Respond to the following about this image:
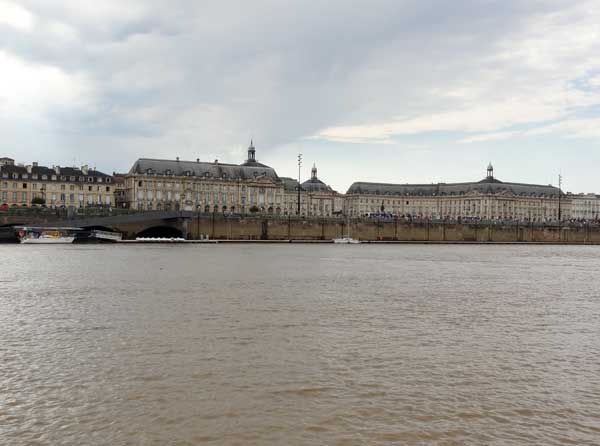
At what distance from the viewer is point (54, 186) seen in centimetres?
11425

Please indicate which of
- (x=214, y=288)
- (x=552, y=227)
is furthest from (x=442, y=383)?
(x=552, y=227)

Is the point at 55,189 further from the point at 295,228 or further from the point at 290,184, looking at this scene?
the point at 290,184

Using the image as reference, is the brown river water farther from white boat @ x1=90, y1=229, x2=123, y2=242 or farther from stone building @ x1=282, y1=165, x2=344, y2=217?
stone building @ x1=282, y1=165, x2=344, y2=217

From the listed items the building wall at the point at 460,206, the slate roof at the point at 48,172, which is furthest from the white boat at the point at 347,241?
the building wall at the point at 460,206

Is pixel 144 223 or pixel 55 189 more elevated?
pixel 55 189

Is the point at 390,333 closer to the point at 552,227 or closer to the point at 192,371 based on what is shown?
the point at 192,371

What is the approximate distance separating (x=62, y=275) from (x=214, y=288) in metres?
11.1

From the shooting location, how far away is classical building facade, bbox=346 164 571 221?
608 feet

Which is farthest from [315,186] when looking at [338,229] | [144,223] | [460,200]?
[144,223]

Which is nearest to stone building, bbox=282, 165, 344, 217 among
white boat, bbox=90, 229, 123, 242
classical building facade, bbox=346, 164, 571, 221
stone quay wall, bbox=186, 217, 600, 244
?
classical building facade, bbox=346, 164, 571, 221

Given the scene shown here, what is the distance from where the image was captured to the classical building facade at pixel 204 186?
131 meters

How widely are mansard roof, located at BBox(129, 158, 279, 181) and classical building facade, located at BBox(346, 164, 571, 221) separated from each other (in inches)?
1963

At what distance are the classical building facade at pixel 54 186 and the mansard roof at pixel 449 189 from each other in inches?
3792

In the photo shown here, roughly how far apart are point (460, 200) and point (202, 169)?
90813 mm
